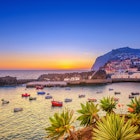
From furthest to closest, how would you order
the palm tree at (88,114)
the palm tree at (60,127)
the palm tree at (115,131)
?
the palm tree at (88,114)
the palm tree at (60,127)
the palm tree at (115,131)

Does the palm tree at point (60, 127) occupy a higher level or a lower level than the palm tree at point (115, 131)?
lower

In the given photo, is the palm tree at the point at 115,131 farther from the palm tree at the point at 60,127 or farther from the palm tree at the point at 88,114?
the palm tree at the point at 88,114

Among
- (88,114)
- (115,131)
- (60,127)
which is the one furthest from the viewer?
(88,114)

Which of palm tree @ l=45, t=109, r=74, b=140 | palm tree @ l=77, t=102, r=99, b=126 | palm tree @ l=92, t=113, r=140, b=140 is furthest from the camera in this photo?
palm tree @ l=77, t=102, r=99, b=126

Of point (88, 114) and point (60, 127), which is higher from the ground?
point (88, 114)

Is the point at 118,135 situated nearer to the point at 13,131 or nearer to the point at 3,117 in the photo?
the point at 13,131

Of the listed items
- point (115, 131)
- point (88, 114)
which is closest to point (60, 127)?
point (88, 114)

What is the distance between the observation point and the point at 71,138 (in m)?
→ 21.4

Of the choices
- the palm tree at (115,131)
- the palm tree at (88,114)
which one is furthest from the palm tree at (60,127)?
the palm tree at (115,131)

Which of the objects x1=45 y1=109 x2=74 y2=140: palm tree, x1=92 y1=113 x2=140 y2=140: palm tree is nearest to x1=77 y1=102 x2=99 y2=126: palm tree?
x1=45 y1=109 x2=74 y2=140: palm tree

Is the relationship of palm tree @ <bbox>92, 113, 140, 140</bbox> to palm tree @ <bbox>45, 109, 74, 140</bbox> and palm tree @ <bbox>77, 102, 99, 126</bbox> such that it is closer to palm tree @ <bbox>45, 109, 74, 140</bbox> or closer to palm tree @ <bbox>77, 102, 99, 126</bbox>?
palm tree @ <bbox>45, 109, 74, 140</bbox>

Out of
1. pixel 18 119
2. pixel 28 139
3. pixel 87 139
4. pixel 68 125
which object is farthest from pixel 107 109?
pixel 18 119

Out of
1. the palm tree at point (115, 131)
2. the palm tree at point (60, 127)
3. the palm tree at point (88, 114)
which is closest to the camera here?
the palm tree at point (115, 131)

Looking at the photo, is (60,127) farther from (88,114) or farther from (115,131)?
(115,131)
